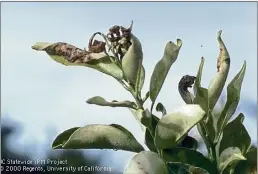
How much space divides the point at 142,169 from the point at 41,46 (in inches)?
12.7

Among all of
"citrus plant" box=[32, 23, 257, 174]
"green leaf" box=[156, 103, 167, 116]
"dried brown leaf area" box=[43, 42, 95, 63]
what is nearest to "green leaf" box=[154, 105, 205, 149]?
"citrus plant" box=[32, 23, 257, 174]

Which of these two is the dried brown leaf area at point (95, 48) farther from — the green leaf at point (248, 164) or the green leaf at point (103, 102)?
the green leaf at point (248, 164)

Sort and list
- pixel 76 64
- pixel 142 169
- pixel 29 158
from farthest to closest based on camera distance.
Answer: pixel 29 158, pixel 76 64, pixel 142 169

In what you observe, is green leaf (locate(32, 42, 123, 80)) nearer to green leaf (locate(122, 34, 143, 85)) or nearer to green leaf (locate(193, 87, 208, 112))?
green leaf (locate(122, 34, 143, 85))

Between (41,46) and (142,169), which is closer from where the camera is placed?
(142,169)

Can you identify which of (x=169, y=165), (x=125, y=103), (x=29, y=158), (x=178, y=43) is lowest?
(x=29, y=158)

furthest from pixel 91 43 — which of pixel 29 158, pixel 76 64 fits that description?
pixel 29 158

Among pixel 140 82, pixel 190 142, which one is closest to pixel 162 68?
pixel 140 82

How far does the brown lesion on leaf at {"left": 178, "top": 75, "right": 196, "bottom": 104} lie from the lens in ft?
3.06

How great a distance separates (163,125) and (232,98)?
0.15m

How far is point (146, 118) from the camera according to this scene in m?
0.86

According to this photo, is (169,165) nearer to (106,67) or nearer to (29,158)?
(106,67)

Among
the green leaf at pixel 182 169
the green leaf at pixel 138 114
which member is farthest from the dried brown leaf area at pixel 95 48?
the green leaf at pixel 182 169

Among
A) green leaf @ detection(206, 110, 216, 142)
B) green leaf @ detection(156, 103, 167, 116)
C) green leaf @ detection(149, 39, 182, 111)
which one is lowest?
green leaf @ detection(206, 110, 216, 142)
